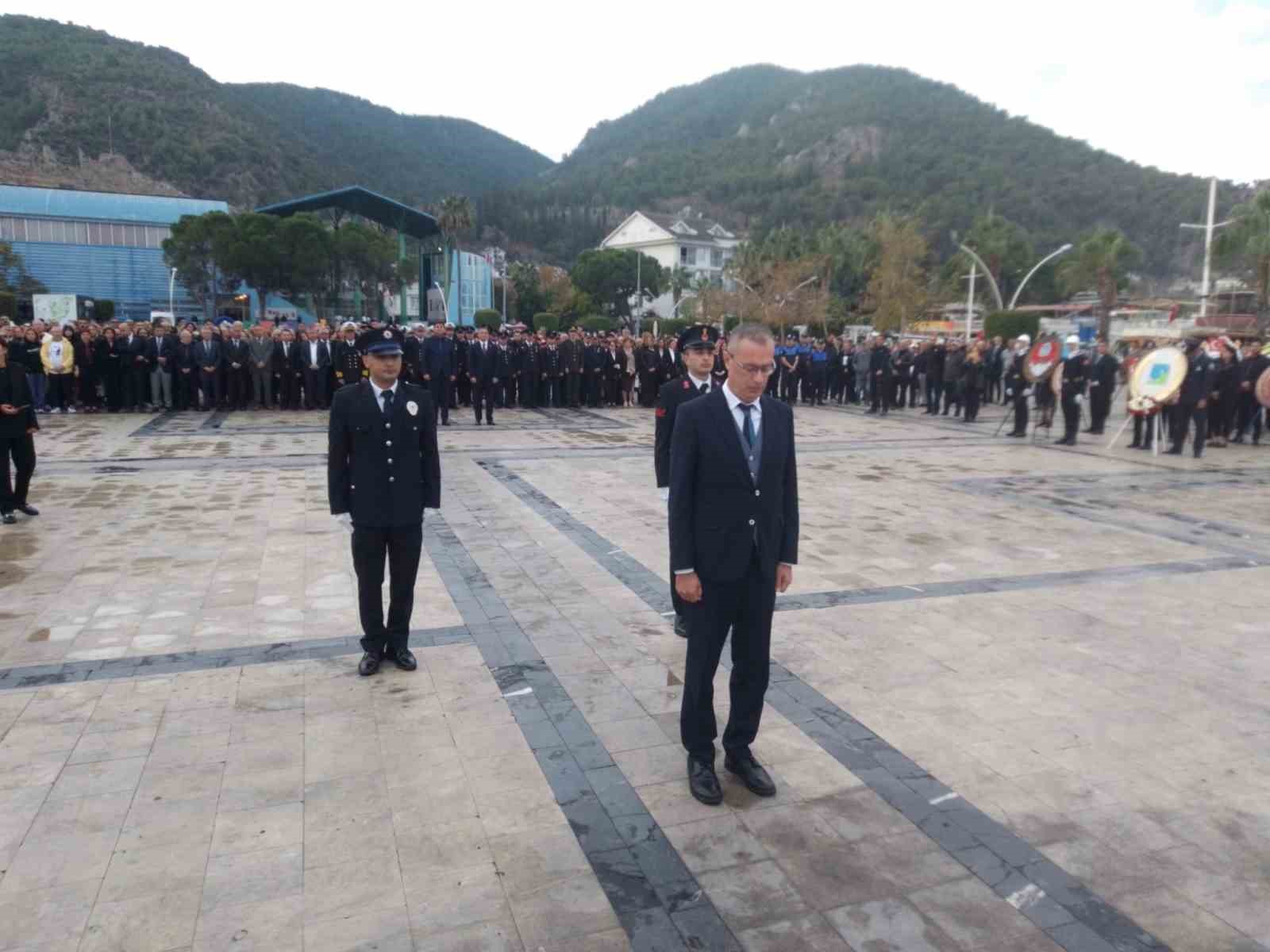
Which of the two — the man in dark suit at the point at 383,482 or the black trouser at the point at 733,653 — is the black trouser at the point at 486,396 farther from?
the black trouser at the point at 733,653

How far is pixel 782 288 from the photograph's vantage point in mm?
51438

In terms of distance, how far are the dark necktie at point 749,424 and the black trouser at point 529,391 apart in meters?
17.1

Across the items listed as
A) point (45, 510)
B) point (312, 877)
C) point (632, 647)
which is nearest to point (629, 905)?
point (312, 877)

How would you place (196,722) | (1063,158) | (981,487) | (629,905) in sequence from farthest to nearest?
(1063,158), (981,487), (196,722), (629,905)

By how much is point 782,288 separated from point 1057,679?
48.3 m

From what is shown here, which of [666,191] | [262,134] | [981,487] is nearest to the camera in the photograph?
[981,487]

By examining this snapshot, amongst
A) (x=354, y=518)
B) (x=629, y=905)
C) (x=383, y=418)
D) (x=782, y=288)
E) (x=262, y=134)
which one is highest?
(x=262, y=134)

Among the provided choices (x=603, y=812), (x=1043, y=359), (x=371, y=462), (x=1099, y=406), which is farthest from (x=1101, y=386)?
(x=603, y=812)

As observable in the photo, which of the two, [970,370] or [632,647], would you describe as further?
[970,370]

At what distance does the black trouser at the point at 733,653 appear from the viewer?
12.3 feet

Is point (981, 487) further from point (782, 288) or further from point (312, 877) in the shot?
point (782, 288)

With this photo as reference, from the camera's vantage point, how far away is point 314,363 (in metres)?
18.5

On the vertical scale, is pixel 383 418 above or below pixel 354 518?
above

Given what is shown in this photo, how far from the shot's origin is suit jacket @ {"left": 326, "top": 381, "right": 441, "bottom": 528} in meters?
4.91
